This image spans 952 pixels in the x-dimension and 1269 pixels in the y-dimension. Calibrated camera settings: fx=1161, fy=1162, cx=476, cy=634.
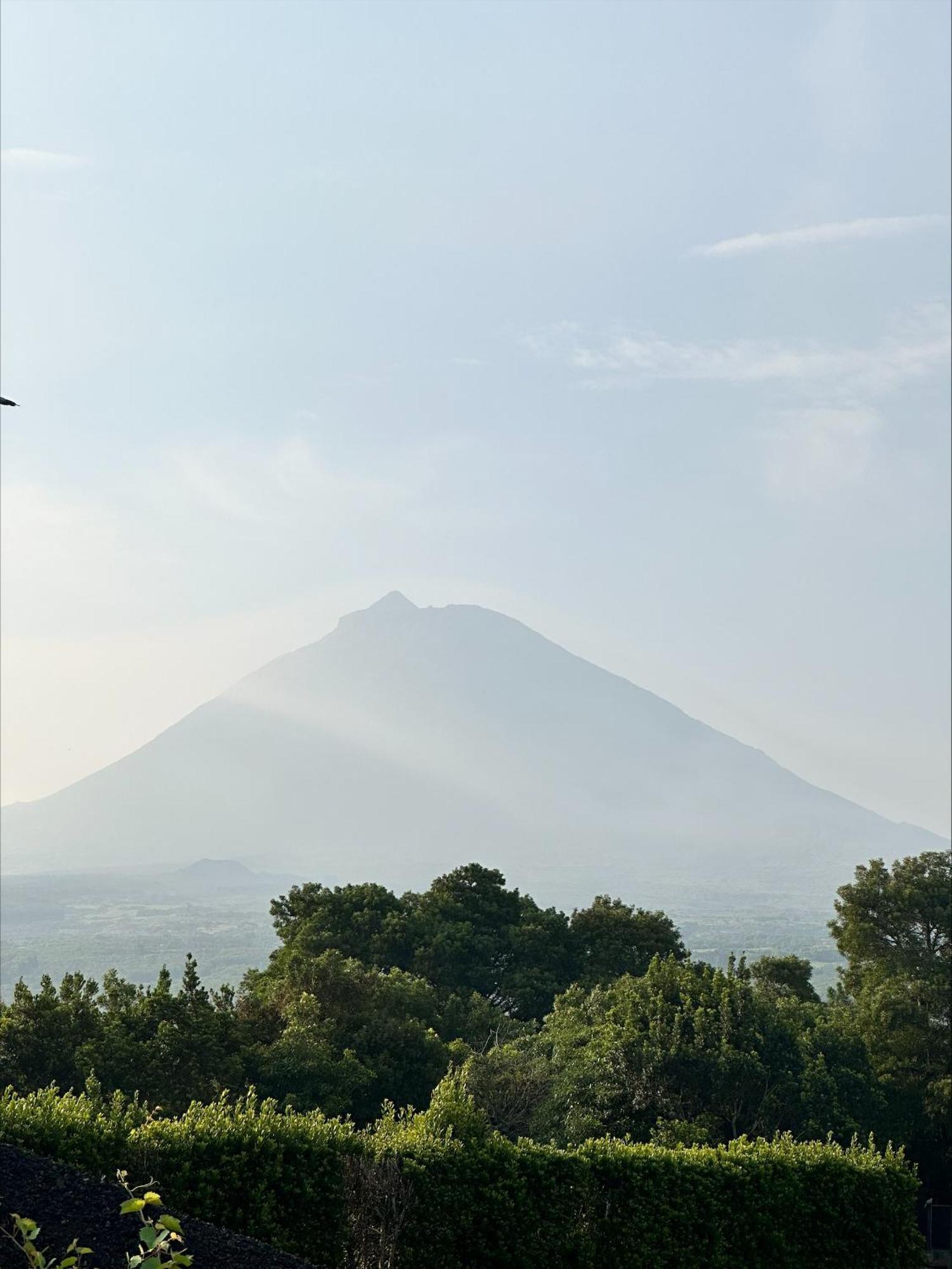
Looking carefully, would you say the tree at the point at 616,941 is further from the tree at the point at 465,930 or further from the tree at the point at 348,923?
the tree at the point at 348,923

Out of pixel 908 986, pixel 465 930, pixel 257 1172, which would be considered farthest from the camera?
pixel 465 930

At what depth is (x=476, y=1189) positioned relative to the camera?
15422mm

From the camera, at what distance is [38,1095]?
14992 millimetres

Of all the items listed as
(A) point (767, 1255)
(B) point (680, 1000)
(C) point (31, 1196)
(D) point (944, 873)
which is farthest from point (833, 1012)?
(C) point (31, 1196)

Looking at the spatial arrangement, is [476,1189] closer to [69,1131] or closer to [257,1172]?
[257,1172]

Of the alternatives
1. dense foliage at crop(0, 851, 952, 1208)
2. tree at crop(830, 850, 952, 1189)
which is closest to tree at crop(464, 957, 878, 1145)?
dense foliage at crop(0, 851, 952, 1208)

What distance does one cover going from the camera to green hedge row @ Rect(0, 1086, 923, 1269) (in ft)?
44.7

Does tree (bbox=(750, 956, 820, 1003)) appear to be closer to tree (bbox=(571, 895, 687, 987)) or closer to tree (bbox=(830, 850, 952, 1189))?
tree (bbox=(830, 850, 952, 1189))

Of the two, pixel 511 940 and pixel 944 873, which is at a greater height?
pixel 944 873

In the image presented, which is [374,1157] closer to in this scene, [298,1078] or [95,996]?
[298,1078]

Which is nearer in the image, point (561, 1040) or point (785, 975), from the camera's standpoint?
point (561, 1040)

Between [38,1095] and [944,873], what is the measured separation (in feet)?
90.5

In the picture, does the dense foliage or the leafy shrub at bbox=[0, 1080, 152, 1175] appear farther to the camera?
the dense foliage

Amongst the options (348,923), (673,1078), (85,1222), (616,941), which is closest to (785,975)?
(616,941)
